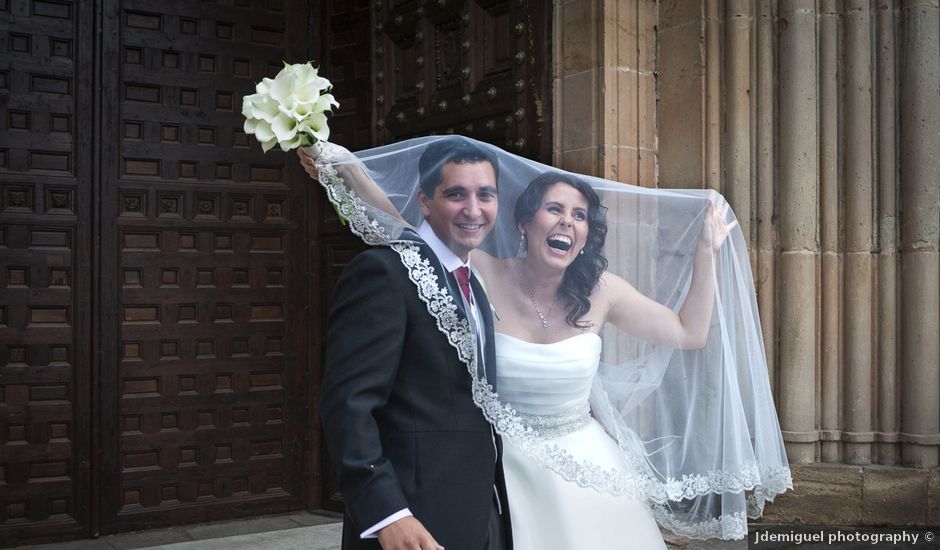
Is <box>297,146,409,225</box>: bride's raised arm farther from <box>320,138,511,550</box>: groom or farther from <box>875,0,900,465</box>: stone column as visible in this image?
<box>875,0,900,465</box>: stone column

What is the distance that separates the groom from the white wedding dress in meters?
0.14

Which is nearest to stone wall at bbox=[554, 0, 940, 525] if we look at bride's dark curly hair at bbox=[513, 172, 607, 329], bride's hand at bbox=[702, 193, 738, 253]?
bride's hand at bbox=[702, 193, 738, 253]

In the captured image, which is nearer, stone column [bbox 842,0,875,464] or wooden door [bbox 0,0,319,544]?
stone column [bbox 842,0,875,464]

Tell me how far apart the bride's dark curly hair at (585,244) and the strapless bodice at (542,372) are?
0.09 metres

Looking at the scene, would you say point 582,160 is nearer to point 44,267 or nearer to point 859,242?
point 859,242

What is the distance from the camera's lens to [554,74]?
5.23 meters

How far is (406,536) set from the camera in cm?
224

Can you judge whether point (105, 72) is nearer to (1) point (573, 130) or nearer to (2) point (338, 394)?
(1) point (573, 130)

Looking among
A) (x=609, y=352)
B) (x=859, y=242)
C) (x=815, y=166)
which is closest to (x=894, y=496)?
(x=859, y=242)

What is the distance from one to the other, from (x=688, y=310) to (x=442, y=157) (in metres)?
0.98

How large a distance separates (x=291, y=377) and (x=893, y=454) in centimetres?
356

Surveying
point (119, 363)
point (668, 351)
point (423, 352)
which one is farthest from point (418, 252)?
point (119, 363)

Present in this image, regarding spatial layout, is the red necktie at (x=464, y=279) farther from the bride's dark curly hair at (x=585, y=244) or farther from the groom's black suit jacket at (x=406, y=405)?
the bride's dark curly hair at (x=585, y=244)

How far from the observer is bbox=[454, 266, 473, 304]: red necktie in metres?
2.52
